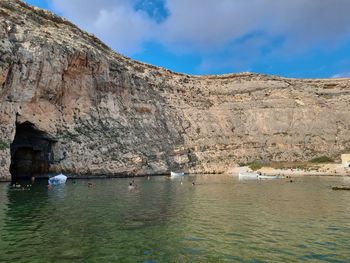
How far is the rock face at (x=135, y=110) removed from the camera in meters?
70.5

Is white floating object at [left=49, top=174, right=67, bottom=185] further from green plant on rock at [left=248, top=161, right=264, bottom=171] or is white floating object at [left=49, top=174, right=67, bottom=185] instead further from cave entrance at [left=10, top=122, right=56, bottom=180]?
green plant on rock at [left=248, top=161, right=264, bottom=171]

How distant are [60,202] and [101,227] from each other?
14.9 metres

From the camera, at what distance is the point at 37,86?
70938mm

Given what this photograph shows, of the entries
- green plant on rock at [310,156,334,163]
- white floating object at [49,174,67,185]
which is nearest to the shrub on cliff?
white floating object at [49,174,67,185]

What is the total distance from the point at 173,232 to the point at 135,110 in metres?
75.4

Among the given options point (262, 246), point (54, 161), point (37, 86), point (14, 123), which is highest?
→ point (37, 86)

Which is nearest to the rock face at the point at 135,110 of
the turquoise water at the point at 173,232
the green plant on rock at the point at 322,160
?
the green plant on rock at the point at 322,160

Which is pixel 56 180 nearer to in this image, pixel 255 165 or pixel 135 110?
pixel 135 110

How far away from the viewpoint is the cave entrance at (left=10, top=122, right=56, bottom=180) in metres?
74.8

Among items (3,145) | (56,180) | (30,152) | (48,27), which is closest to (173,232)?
(56,180)

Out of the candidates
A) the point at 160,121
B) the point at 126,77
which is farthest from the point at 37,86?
the point at 160,121

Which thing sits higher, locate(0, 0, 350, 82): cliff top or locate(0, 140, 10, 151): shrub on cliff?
locate(0, 0, 350, 82): cliff top

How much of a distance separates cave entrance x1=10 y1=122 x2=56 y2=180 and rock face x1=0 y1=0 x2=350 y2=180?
0.99ft

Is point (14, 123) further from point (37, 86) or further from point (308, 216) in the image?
point (308, 216)
